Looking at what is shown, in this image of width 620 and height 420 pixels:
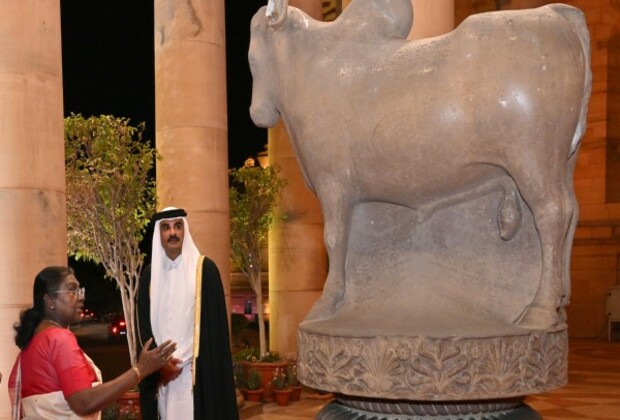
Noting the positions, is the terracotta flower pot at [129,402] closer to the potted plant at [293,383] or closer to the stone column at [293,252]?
the potted plant at [293,383]

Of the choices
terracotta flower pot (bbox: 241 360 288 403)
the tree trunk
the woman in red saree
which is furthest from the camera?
the tree trunk

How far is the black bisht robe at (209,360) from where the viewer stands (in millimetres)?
3975

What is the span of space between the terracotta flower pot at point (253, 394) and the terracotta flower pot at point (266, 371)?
105 millimetres

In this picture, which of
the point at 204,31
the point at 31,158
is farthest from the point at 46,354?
the point at 204,31

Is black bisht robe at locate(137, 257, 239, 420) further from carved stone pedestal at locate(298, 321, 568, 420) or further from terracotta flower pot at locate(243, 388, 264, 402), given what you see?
terracotta flower pot at locate(243, 388, 264, 402)

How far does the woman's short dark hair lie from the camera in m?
2.69

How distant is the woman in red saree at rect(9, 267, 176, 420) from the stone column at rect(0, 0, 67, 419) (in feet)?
9.60

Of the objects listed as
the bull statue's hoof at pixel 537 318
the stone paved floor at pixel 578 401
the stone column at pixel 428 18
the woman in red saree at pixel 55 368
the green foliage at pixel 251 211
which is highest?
the stone column at pixel 428 18

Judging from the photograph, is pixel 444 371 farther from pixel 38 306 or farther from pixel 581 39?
pixel 38 306

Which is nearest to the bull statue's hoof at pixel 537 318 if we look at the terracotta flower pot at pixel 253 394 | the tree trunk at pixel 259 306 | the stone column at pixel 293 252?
the terracotta flower pot at pixel 253 394

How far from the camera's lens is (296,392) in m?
9.12

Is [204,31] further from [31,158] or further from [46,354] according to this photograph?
[46,354]

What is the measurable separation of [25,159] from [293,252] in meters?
5.44

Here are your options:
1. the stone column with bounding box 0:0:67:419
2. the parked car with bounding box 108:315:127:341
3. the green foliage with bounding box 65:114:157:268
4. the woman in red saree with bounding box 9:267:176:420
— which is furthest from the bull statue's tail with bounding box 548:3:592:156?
the parked car with bounding box 108:315:127:341
